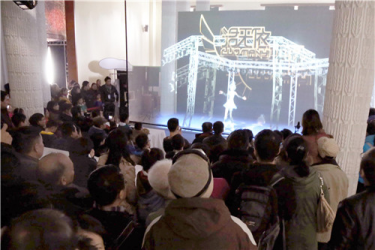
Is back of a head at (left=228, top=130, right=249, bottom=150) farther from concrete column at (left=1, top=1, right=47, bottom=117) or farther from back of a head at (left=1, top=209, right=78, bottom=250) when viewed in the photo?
concrete column at (left=1, top=1, right=47, bottom=117)

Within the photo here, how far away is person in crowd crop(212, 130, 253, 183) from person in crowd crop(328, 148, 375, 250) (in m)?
0.71

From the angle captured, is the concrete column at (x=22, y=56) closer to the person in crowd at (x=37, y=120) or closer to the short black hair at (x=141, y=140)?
the person in crowd at (x=37, y=120)

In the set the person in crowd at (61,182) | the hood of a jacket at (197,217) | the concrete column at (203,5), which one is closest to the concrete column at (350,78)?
the hood of a jacket at (197,217)

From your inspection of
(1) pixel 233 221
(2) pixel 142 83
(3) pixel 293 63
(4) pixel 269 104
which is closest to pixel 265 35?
(3) pixel 293 63

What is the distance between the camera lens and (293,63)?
20.3 ft

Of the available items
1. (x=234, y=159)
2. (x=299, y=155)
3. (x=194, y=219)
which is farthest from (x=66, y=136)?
(x=194, y=219)

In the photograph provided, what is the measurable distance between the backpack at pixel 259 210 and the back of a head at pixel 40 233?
0.90m

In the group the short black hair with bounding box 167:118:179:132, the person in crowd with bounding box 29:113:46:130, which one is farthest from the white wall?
the short black hair with bounding box 167:118:179:132

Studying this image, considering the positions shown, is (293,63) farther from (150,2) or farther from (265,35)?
(150,2)

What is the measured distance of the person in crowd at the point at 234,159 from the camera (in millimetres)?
2104

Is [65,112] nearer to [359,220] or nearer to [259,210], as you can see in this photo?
[259,210]

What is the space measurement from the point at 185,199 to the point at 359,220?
95cm

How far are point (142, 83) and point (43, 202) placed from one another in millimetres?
6802

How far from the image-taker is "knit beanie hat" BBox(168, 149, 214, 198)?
1.10 meters
